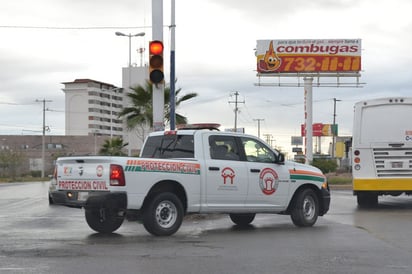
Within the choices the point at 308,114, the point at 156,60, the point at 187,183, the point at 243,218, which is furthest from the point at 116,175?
the point at 308,114

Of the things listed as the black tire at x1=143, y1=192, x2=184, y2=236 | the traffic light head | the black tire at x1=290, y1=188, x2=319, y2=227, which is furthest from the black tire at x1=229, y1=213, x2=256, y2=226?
the traffic light head

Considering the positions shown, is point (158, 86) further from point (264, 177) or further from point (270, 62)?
point (270, 62)

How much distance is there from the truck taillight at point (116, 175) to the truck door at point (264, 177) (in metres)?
2.83

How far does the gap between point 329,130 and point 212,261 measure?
125 metres

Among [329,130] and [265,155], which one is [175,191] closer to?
[265,155]

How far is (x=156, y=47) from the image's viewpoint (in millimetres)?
13859

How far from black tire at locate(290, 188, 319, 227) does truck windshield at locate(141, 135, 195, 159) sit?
8.76 ft

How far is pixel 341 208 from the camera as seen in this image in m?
17.4

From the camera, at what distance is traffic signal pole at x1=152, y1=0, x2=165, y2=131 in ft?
49.1

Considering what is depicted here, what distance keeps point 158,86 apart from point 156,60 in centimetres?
108

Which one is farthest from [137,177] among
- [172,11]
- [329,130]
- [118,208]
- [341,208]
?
[329,130]

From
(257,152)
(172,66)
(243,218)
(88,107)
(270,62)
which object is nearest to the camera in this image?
(257,152)

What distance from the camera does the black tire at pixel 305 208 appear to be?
1276cm

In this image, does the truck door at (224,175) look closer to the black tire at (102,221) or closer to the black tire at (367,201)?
the black tire at (102,221)
